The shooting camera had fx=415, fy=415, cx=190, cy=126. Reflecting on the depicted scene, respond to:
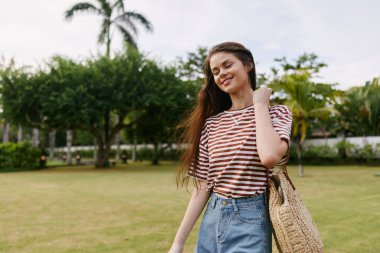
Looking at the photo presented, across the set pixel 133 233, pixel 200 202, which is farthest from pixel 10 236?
pixel 200 202

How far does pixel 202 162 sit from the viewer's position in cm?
197

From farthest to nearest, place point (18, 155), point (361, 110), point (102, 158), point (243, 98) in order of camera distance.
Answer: point (361, 110) < point (102, 158) < point (18, 155) < point (243, 98)

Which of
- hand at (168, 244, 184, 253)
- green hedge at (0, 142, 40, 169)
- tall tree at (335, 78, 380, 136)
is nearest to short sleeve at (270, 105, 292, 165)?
hand at (168, 244, 184, 253)

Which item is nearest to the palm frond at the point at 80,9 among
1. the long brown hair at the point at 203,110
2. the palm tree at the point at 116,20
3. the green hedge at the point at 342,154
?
the palm tree at the point at 116,20

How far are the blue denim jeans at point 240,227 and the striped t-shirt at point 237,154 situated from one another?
40 millimetres

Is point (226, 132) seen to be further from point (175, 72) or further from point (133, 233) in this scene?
point (175, 72)

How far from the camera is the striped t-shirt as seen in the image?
68.2 inches

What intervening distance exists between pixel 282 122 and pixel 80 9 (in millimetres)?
24293

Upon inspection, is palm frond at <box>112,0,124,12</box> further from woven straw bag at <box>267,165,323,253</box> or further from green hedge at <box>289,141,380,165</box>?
woven straw bag at <box>267,165,323,253</box>

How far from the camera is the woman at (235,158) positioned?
1.67 meters

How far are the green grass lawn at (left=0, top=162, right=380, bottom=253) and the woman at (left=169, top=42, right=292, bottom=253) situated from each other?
2891mm

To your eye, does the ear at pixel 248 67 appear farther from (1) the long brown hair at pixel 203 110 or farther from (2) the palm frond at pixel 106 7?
(2) the palm frond at pixel 106 7

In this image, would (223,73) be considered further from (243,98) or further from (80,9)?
(80,9)

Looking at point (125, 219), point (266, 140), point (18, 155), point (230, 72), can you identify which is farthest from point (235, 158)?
point (18, 155)
